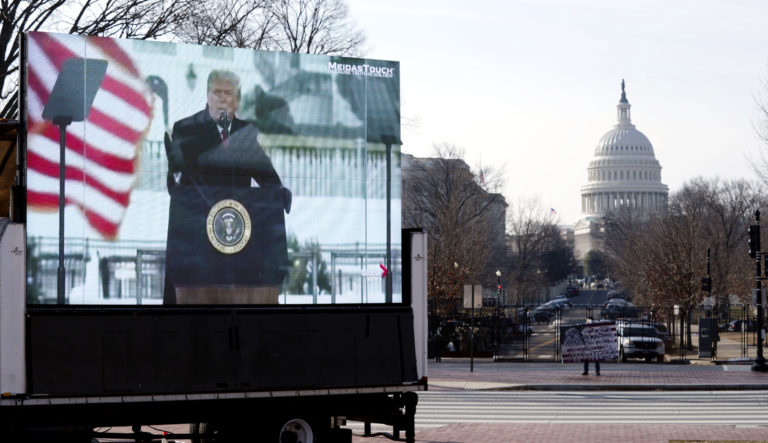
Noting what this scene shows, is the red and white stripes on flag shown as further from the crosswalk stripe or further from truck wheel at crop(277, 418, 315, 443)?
the crosswalk stripe


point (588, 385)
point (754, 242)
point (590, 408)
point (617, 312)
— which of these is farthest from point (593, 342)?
point (617, 312)

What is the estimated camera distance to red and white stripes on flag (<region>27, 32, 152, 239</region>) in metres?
10.1

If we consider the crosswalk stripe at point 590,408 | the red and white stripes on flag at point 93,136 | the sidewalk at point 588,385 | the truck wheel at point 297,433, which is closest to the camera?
the red and white stripes on flag at point 93,136

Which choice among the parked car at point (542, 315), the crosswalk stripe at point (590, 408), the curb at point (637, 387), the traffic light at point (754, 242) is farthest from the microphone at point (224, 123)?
the parked car at point (542, 315)

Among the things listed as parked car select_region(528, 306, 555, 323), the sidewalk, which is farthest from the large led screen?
parked car select_region(528, 306, 555, 323)

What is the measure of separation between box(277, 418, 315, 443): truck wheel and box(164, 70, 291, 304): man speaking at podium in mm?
1229

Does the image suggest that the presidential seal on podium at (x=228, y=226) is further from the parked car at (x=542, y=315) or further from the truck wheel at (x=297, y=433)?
the parked car at (x=542, y=315)

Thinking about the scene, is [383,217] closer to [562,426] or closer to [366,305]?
[366,305]

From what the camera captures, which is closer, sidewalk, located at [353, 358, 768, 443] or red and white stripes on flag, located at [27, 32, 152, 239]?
red and white stripes on flag, located at [27, 32, 152, 239]

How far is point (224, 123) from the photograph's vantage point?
10914 millimetres

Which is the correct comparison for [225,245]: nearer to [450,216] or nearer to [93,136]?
[93,136]

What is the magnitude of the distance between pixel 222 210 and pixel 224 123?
2.80 feet

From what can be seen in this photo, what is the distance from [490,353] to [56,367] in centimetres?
3046

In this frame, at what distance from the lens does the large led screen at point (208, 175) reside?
10219 millimetres
